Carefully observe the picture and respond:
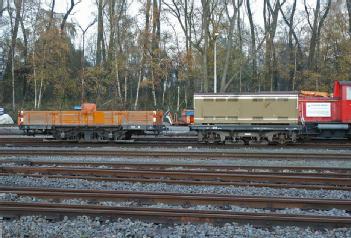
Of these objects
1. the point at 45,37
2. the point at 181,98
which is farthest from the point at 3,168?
the point at 181,98

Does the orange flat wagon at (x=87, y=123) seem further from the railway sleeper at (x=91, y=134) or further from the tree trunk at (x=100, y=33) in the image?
the tree trunk at (x=100, y=33)

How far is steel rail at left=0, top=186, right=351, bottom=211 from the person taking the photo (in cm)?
925

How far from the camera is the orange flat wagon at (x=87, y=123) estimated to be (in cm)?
2380

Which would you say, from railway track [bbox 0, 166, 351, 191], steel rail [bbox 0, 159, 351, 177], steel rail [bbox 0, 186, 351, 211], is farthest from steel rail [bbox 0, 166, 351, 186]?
steel rail [bbox 0, 186, 351, 211]

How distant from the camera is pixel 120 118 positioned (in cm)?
2386

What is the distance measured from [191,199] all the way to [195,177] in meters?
3.21

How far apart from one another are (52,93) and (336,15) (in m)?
29.6

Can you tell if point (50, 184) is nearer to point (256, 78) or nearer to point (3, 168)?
point (3, 168)

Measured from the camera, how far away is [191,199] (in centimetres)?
963

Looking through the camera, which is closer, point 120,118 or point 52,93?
point 120,118

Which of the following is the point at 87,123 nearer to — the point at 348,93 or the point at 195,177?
the point at 195,177

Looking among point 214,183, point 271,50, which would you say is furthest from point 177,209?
point 271,50

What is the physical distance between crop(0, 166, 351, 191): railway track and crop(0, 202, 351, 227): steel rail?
327cm

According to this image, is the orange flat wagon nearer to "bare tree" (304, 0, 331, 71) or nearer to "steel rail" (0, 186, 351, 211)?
"steel rail" (0, 186, 351, 211)
